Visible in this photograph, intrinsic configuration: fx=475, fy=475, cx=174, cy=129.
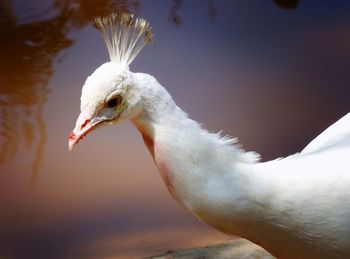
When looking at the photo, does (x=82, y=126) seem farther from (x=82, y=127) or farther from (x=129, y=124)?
(x=129, y=124)

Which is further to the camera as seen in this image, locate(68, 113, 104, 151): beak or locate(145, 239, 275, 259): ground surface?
locate(145, 239, 275, 259): ground surface

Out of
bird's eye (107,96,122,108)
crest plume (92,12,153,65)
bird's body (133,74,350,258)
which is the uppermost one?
crest plume (92,12,153,65)

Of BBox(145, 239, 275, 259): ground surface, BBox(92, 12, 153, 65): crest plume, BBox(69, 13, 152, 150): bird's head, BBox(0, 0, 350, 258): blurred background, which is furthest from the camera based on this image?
BBox(0, 0, 350, 258): blurred background

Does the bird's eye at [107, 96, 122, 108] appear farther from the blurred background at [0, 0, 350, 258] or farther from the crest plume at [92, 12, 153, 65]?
the blurred background at [0, 0, 350, 258]

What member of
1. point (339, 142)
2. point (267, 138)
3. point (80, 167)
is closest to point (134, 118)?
point (339, 142)

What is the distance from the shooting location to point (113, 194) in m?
2.43

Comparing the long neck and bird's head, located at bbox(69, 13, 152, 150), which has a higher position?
bird's head, located at bbox(69, 13, 152, 150)

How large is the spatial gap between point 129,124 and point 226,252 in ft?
3.05

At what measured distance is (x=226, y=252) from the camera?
6.77ft

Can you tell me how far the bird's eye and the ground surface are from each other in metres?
1.14

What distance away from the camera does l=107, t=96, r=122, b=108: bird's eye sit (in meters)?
1.12

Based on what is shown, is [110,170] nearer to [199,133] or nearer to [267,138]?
[267,138]

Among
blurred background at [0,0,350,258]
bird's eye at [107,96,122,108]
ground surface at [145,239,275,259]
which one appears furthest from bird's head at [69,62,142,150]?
blurred background at [0,0,350,258]

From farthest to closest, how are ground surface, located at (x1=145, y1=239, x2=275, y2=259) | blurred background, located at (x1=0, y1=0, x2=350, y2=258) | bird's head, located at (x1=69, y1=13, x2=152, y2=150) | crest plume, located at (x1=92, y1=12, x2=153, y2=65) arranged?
blurred background, located at (x1=0, y1=0, x2=350, y2=258) < ground surface, located at (x1=145, y1=239, x2=275, y2=259) < crest plume, located at (x1=92, y1=12, x2=153, y2=65) < bird's head, located at (x1=69, y1=13, x2=152, y2=150)
